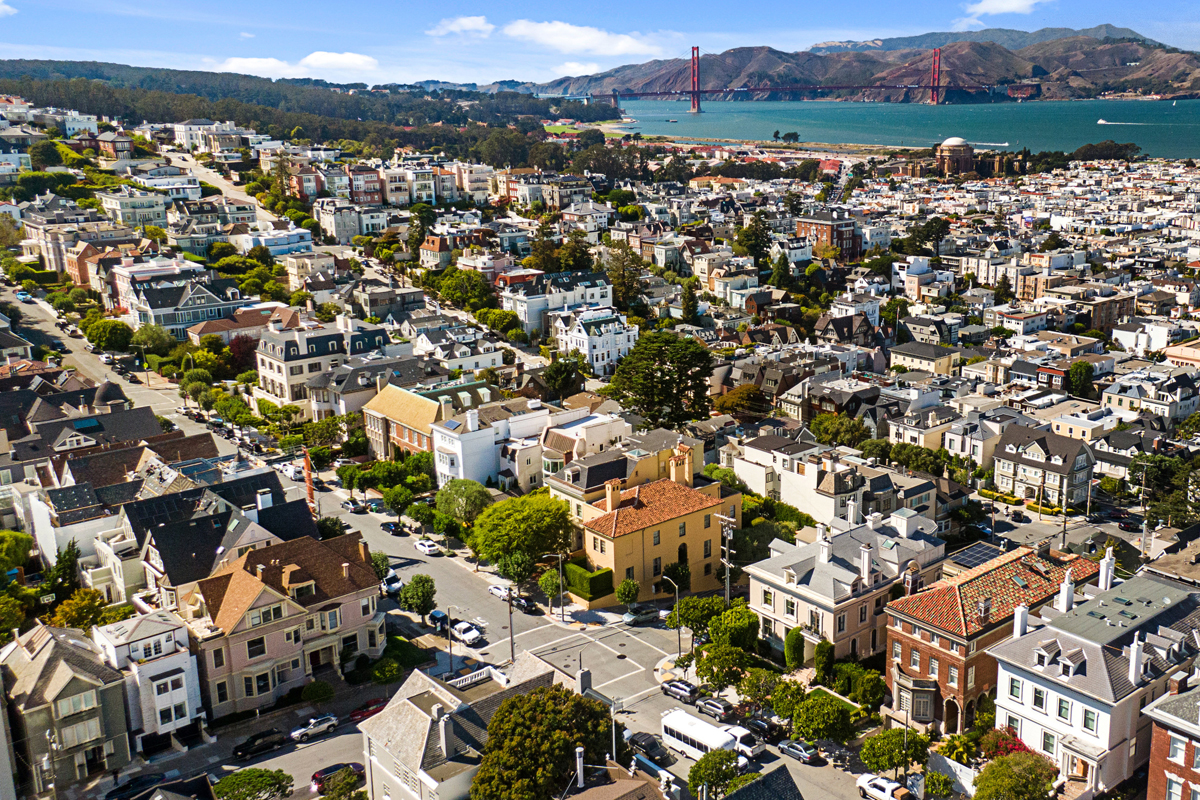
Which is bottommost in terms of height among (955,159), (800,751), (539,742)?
(800,751)

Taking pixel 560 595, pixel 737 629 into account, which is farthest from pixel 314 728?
pixel 737 629

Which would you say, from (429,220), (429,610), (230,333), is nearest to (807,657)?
(429,610)

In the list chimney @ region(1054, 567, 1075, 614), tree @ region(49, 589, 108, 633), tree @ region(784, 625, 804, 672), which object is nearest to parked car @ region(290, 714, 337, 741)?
tree @ region(49, 589, 108, 633)

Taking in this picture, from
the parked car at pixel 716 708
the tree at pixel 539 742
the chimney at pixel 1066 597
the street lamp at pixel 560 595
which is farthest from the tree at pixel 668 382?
the tree at pixel 539 742

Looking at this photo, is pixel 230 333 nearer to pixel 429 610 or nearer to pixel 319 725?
pixel 429 610

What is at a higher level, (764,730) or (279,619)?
(279,619)

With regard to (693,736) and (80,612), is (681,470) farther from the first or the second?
(80,612)

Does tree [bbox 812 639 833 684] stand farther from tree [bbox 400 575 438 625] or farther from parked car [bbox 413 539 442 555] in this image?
parked car [bbox 413 539 442 555]

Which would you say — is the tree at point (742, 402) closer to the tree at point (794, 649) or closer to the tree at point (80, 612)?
the tree at point (794, 649)
